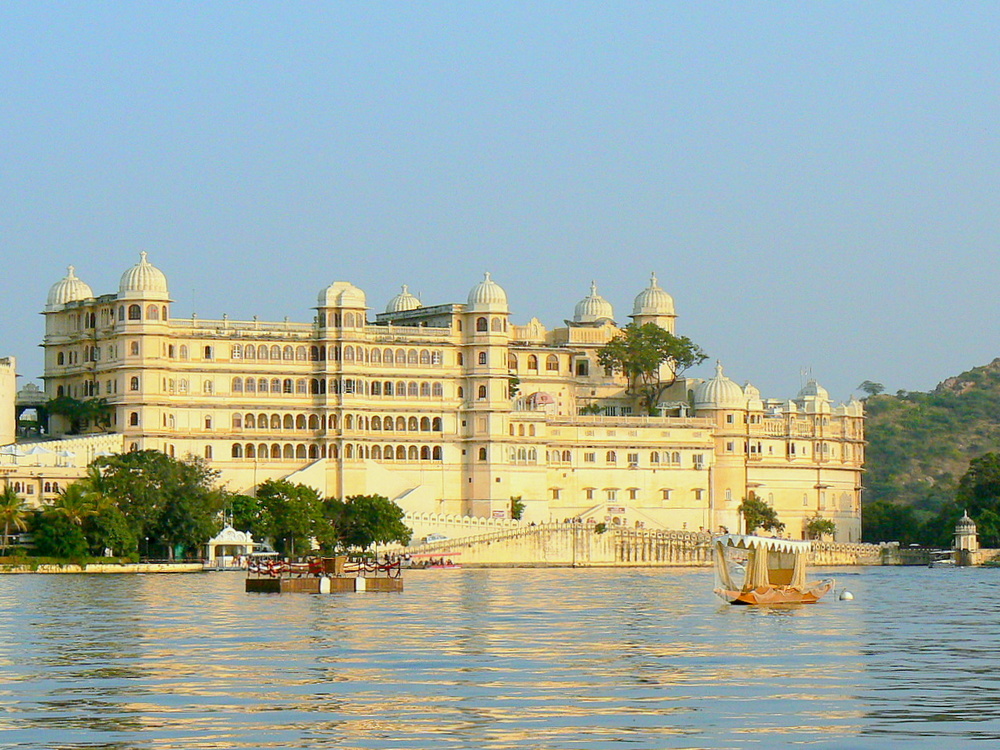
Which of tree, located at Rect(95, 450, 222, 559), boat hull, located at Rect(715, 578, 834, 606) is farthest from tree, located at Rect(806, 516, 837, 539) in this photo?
boat hull, located at Rect(715, 578, 834, 606)

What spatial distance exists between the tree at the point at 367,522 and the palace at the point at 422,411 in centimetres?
530

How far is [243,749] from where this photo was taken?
28.7 meters

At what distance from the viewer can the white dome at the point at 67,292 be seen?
12175 centimetres

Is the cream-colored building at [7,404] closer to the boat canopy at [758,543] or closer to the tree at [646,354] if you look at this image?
the tree at [646,354]

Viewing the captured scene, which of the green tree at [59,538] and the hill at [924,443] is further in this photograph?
the hill at [924,443]

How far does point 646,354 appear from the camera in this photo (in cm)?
13262

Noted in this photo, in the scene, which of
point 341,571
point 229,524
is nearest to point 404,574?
point 229,524

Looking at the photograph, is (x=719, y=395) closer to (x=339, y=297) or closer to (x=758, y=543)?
(x=339, y=297)

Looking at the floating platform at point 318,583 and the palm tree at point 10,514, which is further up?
the palm tree at point 10,514

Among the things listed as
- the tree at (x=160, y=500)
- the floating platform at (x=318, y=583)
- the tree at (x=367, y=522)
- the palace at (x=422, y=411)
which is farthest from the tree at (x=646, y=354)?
the floating platform at (x=318, y=583)

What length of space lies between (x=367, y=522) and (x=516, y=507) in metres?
16.4

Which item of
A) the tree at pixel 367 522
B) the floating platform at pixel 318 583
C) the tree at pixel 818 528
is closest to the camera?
the floating platform at pixel 318 583

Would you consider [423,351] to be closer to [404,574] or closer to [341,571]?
[404,574]

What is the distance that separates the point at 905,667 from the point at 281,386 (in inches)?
3117
